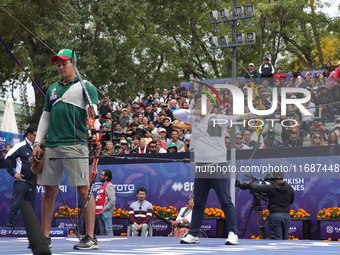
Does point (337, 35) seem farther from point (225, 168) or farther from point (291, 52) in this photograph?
point (225, 168)

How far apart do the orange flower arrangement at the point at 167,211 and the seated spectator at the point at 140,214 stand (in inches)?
24.8

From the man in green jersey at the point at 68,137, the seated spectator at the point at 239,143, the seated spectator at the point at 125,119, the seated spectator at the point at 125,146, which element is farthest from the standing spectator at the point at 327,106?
the seated spectator at the point at 125,119

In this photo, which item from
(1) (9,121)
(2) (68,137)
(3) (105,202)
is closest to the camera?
(2) (68,137)

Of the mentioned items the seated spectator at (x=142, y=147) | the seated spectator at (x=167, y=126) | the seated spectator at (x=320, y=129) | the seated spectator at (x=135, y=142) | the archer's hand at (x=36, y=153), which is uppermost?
the seated spectator at (x=167, y=126)

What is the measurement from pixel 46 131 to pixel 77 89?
0.62m

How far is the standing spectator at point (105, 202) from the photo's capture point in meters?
13.7

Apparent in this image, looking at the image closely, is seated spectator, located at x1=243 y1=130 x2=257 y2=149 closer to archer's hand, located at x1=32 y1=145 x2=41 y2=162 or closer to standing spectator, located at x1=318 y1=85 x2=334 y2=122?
standing spectator, located at x1=318 y1=85 x2=334 y2=122

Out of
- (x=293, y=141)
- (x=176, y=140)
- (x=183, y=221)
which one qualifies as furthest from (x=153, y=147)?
(x=293, y=141)

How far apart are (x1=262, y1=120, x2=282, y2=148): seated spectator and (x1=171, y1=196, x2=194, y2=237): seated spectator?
8.86ft

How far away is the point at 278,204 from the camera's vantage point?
1098cm

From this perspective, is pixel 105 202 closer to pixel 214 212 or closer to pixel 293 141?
pixel 214 212

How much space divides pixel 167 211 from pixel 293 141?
14.1 feet

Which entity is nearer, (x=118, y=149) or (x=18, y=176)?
(x=18, y=176)

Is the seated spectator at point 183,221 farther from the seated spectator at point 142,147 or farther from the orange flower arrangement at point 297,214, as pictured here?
the seated spectator at point 142,147
